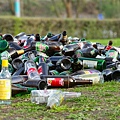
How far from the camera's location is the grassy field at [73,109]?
4.78 metres

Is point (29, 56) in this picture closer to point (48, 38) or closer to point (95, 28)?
point (48, 38)

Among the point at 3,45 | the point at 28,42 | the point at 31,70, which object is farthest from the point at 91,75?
the point at 28,42

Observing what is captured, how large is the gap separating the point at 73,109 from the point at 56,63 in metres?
2.40

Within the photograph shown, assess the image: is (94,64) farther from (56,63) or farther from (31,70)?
(31,70)

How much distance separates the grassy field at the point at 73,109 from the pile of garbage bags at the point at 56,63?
0.56 metres

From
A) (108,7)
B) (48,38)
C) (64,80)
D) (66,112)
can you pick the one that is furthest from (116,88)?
(108,7)

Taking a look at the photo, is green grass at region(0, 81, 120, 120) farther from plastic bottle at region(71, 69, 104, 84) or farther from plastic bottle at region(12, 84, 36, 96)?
plastic bottle at region(71, 69, 104, 84)

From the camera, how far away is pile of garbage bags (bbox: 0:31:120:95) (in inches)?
259

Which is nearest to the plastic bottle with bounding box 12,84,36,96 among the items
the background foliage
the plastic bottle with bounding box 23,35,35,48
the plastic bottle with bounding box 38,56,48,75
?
the plastic bottle with bounding box 38,56,48,75

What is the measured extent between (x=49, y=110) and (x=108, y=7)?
Answer: 159ft

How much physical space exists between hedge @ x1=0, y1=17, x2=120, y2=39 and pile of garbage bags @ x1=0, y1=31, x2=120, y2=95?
17402 millimetres

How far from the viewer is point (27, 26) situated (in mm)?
26844

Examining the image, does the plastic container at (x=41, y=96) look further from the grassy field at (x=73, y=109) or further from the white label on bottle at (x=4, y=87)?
the white label on bottle at (x=4, y=87)

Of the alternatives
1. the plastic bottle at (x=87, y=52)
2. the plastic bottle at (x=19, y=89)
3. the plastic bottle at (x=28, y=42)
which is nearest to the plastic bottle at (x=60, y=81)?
the plastic bottle at (x=19, y=89)
